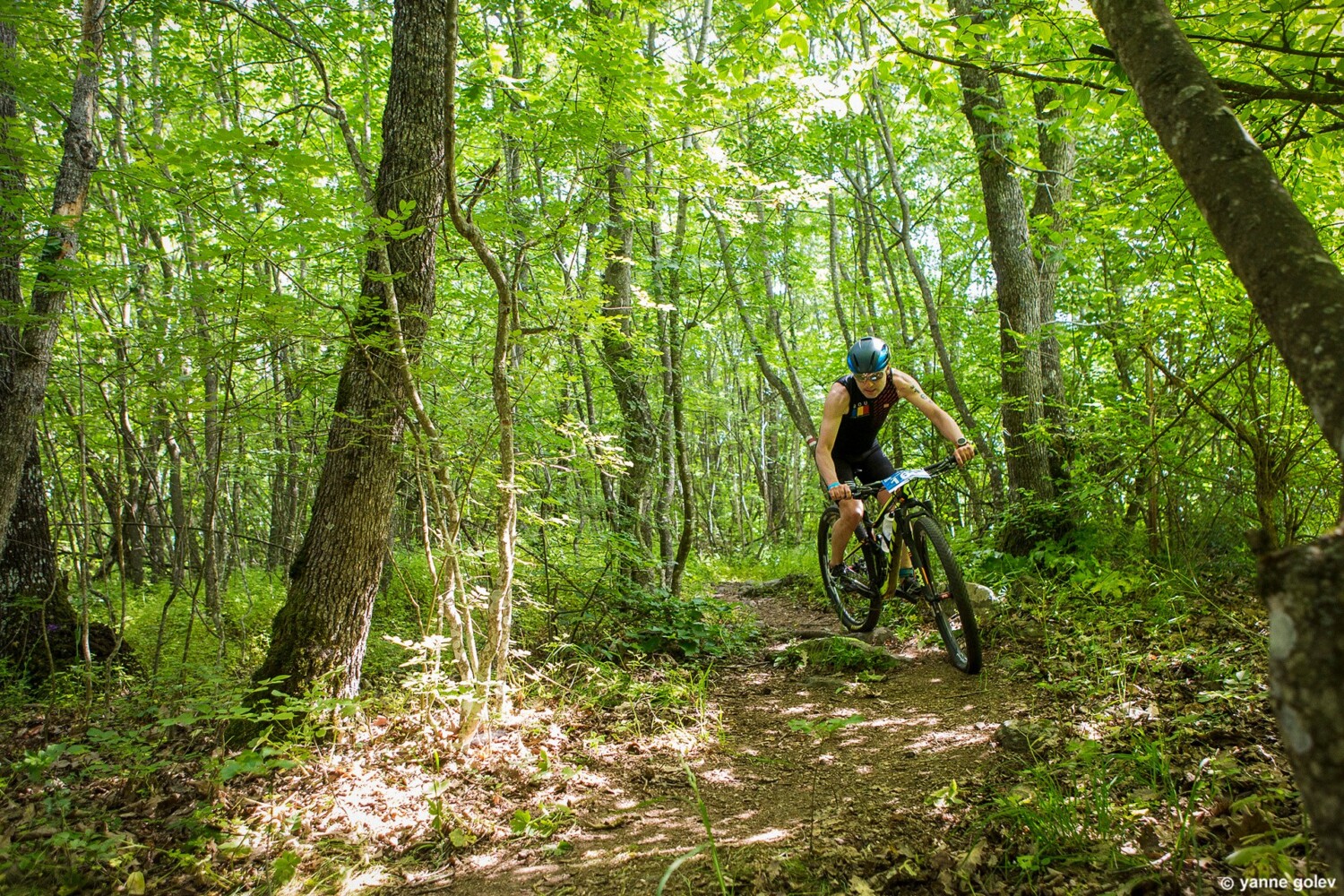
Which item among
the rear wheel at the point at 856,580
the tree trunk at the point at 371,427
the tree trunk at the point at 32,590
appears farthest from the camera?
the tree trunk at the point at 32,590

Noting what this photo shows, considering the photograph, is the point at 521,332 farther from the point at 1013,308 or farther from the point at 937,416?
the point at 1013,308

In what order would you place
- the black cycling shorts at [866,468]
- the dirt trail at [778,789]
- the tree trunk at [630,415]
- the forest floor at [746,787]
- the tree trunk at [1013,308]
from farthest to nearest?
the tree trunk at [630,415] → the tree trunk at [1013,308] → the black cycling shorts at [866,468] → the dirt trail at [778,789] → the forest floor at [746,787]

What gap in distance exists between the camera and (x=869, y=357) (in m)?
5.01

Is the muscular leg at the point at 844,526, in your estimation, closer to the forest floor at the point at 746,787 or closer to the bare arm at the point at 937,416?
the bare arm at the point at 937,416

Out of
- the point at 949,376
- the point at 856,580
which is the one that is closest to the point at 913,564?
the point at 856,580

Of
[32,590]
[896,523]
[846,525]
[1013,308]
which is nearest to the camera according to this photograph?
[896,523]

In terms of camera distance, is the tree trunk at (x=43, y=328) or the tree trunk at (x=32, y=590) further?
the tree trunk at (x=32, y=590)

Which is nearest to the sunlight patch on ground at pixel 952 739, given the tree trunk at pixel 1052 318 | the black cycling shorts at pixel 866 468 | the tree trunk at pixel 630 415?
the black cycling shorts at pixel 866 468

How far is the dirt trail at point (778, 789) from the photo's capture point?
2762mm

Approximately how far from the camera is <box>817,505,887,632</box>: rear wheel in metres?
5.50

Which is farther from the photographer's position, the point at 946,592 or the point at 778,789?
the point at 946,592

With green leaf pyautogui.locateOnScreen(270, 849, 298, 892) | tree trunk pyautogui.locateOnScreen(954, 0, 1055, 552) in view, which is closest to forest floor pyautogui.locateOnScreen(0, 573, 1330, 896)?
green leaf pyautogui.locateOnScreen(270, 849, 298, 892)

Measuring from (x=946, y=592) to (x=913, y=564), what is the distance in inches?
16.2

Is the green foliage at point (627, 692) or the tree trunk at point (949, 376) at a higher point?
the tree trunk at point (949, 376)
